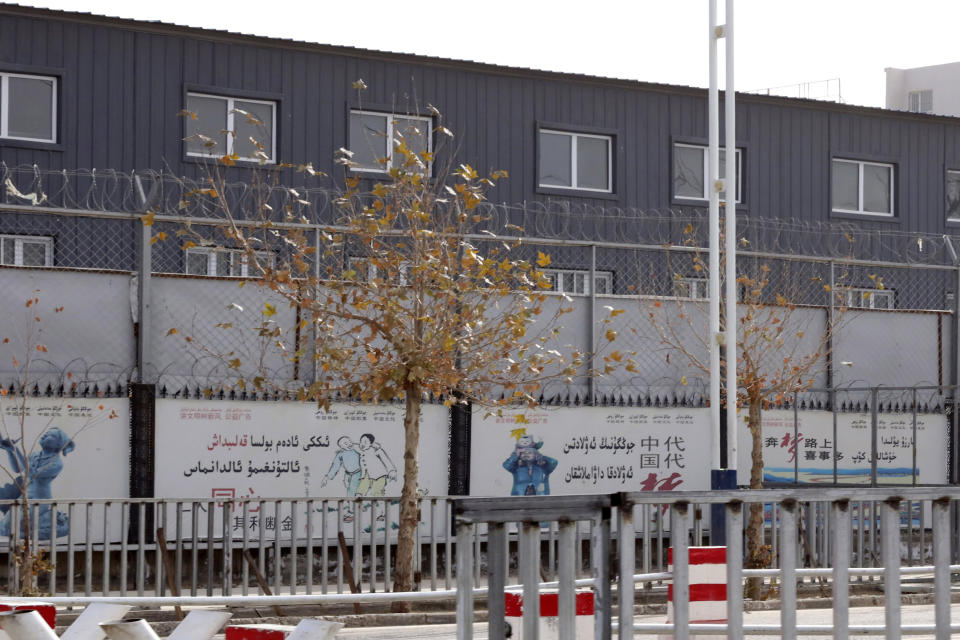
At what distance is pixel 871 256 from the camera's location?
27844 mm

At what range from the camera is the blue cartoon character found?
16.1m

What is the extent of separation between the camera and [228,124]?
23.2 meters

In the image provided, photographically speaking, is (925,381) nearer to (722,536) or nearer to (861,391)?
(861,391)

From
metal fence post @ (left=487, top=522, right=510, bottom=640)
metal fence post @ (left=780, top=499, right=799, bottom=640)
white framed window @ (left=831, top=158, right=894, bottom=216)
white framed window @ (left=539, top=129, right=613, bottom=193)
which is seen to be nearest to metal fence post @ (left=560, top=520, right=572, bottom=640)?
metal fence post @ (left=487, top=522, right=510, bottom=640)

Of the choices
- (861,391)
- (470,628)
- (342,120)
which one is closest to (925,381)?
(861,391)

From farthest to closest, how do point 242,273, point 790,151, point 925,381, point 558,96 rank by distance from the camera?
point 790,151 < point 558,96 < point 925,381 < point 242,273

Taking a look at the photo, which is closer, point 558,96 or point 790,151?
point 558,96

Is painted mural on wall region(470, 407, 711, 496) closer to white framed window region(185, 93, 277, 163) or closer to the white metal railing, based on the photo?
white framed window region(185, 93, 277, 163)

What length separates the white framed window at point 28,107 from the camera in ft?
71.7

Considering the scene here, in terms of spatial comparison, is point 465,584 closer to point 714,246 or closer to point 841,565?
point 841,565

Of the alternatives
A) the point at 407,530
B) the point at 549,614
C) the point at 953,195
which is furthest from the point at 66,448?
the point at 953,195

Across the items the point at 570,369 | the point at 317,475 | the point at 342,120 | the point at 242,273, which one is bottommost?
the point at 317,475

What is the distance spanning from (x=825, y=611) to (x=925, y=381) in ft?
19.3

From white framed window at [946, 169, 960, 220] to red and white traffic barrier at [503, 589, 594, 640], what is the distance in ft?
78.8
